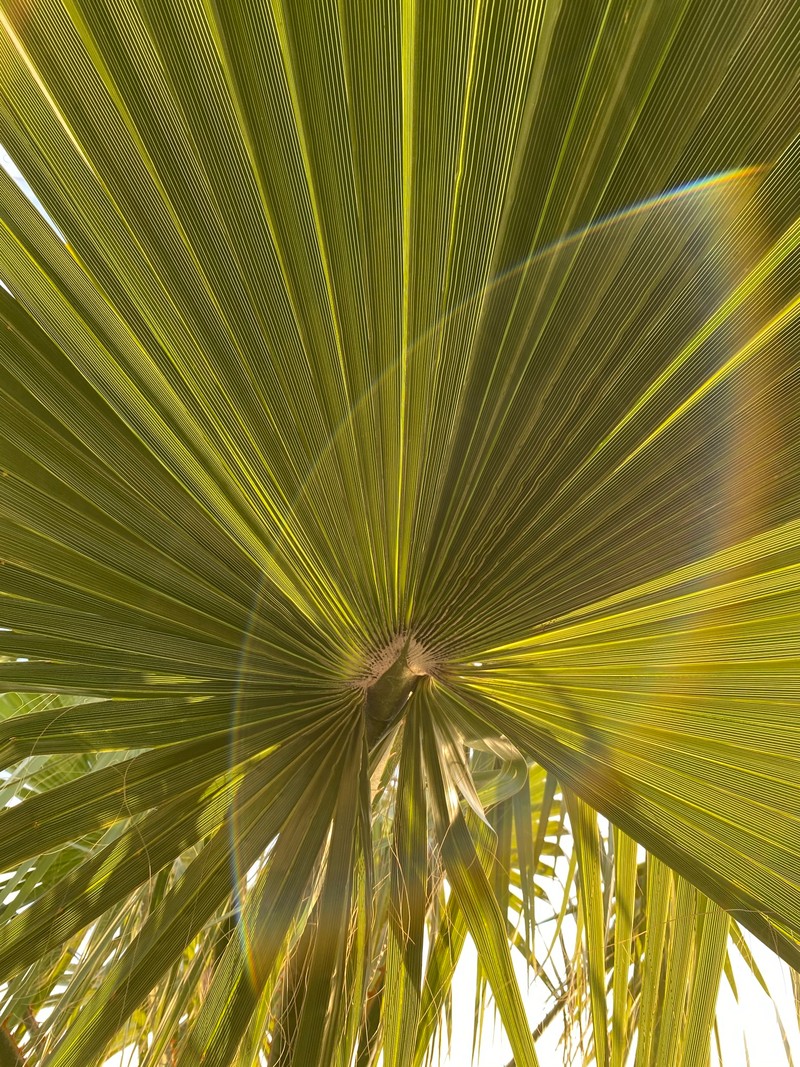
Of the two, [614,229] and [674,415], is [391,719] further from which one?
[614,229]

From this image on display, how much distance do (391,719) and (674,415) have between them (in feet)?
1.77

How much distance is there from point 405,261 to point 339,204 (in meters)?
0.08

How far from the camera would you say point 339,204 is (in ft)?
2.23

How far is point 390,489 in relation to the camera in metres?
0.88

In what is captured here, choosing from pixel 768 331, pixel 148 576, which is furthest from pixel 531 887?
pixel 768 331

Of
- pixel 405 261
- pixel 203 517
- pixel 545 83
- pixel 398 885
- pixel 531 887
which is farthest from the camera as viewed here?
pixel 531 887

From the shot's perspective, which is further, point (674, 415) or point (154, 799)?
point (154, 799)

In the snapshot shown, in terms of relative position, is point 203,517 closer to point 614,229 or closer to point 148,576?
point 148,576

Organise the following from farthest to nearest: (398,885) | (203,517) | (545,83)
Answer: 1. (398,885)
2. (203,517)
3. (545,83)

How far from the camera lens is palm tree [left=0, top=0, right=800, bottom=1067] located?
614 millimetres

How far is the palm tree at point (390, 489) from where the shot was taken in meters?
0.61

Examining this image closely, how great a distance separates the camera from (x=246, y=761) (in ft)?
3.57

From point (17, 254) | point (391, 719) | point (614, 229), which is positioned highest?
point (614, 229)

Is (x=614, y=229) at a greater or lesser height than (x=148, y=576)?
greater
